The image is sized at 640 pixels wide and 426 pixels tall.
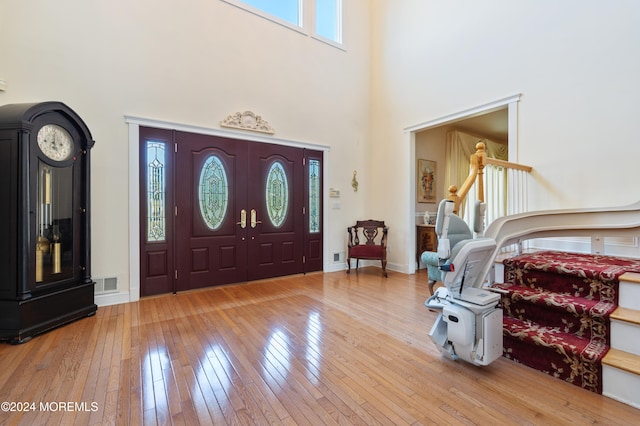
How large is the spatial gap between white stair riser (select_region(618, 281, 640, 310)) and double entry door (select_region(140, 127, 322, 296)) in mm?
3845

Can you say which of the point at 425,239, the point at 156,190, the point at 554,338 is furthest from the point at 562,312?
the point at 156,190

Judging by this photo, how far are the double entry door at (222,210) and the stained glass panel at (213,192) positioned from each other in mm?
14

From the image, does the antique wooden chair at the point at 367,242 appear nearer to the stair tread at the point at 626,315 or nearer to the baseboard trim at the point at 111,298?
the stair tread at the point at 626,315

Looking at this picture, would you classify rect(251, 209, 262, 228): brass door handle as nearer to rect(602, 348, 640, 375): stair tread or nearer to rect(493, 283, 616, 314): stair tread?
rect(493, 283, 616, 314): stair tread

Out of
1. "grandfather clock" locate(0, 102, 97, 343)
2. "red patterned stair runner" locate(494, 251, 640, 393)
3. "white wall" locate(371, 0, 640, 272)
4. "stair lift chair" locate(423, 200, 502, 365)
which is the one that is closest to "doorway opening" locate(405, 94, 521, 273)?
"white wall" locate(371, 0, 640, 272)

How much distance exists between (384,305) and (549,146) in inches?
107

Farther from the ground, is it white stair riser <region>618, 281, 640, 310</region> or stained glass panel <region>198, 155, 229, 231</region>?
stained glass panel <region>198, 155, 229, 231</region>

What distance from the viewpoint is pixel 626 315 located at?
1791 mm

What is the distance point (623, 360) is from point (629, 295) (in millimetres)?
475

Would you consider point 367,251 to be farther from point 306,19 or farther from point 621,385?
point 306,19

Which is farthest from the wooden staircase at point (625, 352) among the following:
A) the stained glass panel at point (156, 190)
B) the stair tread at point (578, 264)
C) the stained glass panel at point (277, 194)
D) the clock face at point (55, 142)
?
the clock face at point (55, 142)

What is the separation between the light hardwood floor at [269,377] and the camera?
5.20 feet

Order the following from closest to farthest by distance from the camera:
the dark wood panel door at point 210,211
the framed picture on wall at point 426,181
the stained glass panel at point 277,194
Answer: the dark wood panel door at point 210,211
the stained glass panel at point 277,194
the framed picture on wall at point 426,181

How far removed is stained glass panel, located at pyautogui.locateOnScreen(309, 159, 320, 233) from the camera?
5109mm
